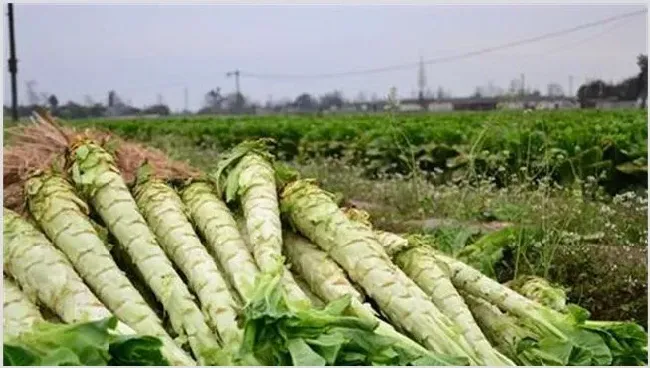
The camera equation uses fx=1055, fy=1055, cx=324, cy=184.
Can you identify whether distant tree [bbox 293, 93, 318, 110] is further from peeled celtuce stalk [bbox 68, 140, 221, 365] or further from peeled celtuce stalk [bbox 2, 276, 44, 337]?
peeled celtuce stalk [bbox 2, 276, 44, 337]

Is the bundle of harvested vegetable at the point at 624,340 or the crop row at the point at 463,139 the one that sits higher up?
the crop row at the point at 463,139

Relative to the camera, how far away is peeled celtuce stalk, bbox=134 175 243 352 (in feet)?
4.98

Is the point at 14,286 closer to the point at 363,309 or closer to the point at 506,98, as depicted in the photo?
the point at 363,309

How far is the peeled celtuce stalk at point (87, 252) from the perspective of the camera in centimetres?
153

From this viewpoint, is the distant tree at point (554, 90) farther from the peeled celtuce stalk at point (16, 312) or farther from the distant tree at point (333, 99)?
the peeled celtuce stalk at point (16, 312)

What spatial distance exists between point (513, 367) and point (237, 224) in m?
0.54

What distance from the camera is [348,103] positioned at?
1.83 metres

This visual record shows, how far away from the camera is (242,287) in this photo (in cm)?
158

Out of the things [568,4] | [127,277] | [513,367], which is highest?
[568,4]

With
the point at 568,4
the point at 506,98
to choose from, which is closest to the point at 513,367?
the point at 568,4

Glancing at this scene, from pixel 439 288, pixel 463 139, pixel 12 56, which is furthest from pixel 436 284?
pixel 463 139

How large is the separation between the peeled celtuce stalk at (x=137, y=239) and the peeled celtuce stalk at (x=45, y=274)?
0.10 meters

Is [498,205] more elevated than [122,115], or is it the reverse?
[122,115]

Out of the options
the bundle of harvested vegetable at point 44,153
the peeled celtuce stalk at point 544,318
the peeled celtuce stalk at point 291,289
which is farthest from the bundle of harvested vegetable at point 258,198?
the peeled celtuce stalk at point 544,318
